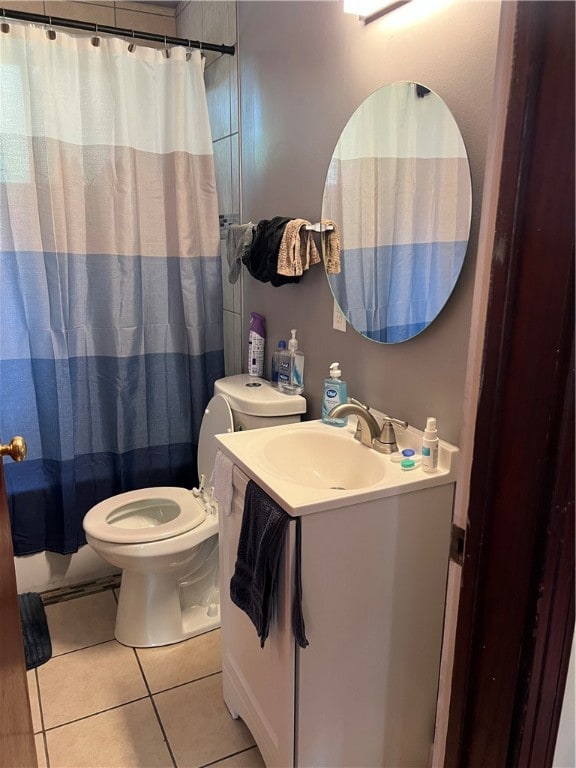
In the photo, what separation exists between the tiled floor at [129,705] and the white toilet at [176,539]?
8cm

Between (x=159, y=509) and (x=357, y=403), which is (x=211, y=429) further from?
(x=357, y=403)

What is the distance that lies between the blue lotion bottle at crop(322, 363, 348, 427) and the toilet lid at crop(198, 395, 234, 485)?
0.41 meters

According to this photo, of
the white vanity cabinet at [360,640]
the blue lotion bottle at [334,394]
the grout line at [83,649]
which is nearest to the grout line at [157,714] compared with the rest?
the grout line at [83,649]

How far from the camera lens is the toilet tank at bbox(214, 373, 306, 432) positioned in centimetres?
192

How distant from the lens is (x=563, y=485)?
0.64 metres

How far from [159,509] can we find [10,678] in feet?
4.07

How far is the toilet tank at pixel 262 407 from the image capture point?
6.29 ft

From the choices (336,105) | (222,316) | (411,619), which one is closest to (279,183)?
(336,105)

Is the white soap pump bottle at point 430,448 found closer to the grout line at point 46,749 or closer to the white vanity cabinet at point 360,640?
the white vanity cabinet at point 360,640

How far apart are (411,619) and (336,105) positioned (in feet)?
4.77

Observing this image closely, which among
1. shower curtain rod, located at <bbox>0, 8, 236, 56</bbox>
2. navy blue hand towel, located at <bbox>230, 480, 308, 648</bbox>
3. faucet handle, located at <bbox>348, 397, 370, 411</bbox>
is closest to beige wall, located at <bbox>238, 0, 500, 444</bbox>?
faucet handle, located at <bbox>348, 397, 370, 411</bbox>

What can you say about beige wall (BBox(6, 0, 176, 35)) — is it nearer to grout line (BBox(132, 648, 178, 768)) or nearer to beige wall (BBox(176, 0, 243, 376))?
beige wall (BBox(176, 0, 243, 376))

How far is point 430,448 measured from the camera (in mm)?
Answer: 1386

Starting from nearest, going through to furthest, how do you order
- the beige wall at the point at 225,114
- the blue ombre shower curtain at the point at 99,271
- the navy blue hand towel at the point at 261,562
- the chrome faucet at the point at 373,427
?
the navy blue hand towel at the point at 261,562, the chrome faucet at the point at 373,427, the blue ombre shower curtain at the point at 99,271, the beige wall at the point at 225,114
